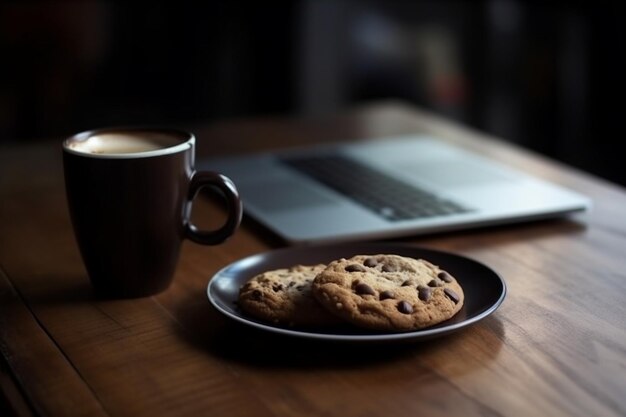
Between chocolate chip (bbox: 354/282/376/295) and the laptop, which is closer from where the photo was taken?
chocolate chip (bbox: 354/282/376/295)

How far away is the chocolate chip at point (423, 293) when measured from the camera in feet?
2.11

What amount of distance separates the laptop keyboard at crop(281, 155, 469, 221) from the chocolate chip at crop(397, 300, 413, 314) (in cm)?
31

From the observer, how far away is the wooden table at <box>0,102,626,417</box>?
0.59 meters

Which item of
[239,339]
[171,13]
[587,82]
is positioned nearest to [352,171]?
[239,339]

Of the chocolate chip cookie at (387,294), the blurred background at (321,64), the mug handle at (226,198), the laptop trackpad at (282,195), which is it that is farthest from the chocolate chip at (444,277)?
the blurred background at (321,64)

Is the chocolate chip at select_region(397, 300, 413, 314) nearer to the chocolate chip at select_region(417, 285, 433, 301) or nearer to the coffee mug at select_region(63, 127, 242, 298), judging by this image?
the chocolate chip at select_region(417, 285, 433, 301)

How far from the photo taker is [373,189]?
105cm

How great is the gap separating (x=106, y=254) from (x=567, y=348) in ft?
1.24

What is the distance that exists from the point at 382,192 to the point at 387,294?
0.41m

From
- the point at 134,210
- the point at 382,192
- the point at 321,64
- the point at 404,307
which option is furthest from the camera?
the point at 321,64

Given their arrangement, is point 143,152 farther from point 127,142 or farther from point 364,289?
point 364,289

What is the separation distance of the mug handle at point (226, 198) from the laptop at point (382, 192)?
0.39 ft

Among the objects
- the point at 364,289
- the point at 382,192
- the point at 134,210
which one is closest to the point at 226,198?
the point at 134,210

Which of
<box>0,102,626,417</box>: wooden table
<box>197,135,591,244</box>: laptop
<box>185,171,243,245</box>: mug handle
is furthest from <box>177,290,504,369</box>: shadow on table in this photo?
<box>197,135,591,244</box>: laptop
